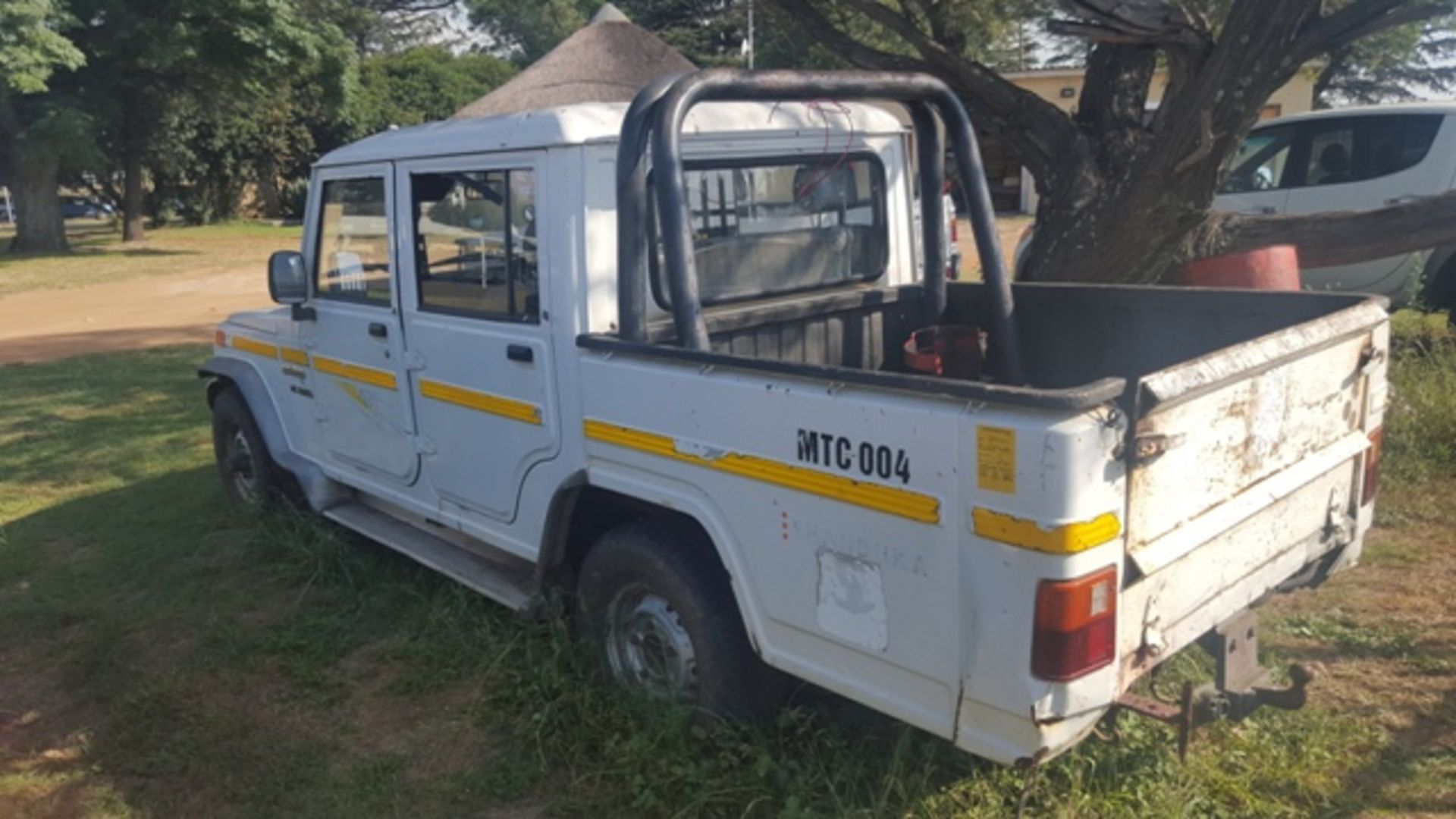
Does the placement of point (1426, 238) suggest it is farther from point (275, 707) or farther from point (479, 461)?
point (275, 707)

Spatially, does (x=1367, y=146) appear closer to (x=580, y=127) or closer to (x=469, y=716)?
(x=580, y=127)

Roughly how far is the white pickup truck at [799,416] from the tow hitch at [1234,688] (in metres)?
0.01

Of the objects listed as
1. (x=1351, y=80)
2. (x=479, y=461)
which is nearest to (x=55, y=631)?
(x=479, y=461)

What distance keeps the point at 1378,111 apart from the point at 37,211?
2391 centimetres

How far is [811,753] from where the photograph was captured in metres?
3.42

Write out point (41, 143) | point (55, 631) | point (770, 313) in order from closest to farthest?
point (770, 313)
point (55, 631)
point (41, 143)

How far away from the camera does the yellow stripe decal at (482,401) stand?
13.0 feet

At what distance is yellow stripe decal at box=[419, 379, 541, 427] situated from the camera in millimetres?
3963

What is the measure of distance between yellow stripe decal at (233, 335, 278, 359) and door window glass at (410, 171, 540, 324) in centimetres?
153

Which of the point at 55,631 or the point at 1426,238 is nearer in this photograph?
the point at 55,631

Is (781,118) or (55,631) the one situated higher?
(781,118)

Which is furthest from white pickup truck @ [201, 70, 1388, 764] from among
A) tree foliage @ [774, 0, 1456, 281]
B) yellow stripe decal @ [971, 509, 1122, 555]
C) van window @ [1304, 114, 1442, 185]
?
van window @ [1304, 114, 1442, 185]

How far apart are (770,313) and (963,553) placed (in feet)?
5.39

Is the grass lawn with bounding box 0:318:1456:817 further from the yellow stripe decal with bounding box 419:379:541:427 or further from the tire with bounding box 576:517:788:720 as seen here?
the yellow stripe decal with bounding box 419:379:541:427
